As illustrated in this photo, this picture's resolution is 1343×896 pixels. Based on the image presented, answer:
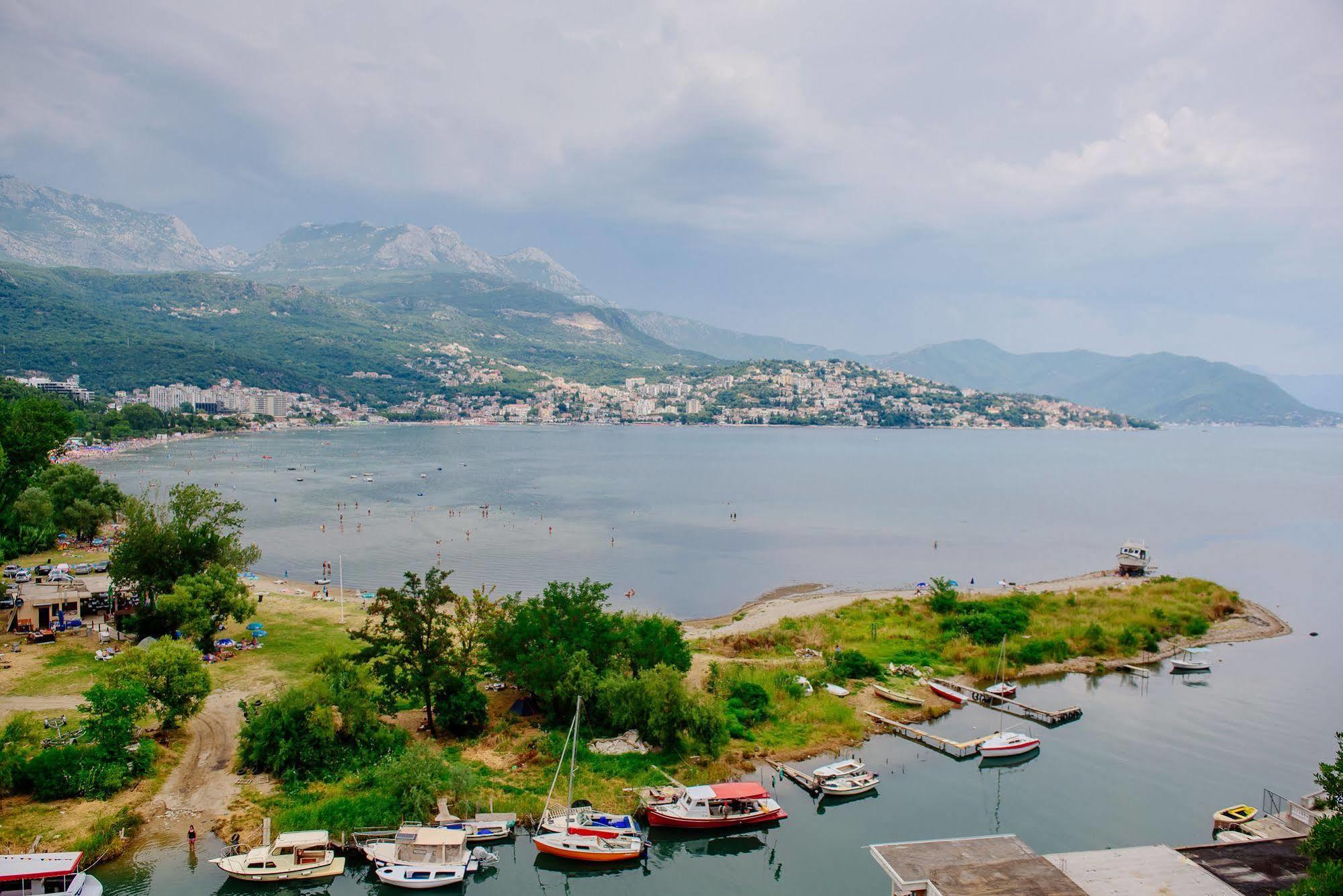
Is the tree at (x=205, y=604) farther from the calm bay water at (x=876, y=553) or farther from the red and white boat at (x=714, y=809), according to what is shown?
the red and white boat at (x=714, y=809)

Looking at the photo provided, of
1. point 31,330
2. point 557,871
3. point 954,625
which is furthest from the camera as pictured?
point 31,330

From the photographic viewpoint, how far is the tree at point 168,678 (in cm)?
1966

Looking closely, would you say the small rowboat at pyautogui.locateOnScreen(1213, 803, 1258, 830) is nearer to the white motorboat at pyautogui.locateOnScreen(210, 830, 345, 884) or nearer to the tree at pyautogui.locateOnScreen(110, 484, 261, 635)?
the white motorboat at pyautogui.locateOnScreen(210, 830, 345, 884)

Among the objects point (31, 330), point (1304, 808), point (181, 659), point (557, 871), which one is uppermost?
point (31, 330)

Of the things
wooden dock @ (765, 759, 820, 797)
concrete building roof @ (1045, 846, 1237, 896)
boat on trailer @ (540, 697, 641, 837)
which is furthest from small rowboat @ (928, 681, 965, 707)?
boat on trailer @ (540, 697, 641, 837)

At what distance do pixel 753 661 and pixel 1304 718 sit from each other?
19521 mm

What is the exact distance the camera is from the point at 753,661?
27594 millimetres

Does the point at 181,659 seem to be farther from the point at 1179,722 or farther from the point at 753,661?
the point at 1179,722

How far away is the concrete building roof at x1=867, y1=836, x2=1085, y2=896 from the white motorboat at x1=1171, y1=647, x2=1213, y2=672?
20.0 m

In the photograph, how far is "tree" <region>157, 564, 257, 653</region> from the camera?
2573 centimetres

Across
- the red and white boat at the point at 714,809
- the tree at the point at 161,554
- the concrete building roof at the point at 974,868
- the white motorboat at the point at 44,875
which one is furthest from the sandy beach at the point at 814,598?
the white motorboat at the point at 44,875

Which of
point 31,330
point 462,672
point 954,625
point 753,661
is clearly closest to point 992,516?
point 954,625

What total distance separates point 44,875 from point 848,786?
1724 cm

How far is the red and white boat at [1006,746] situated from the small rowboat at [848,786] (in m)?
4.36
